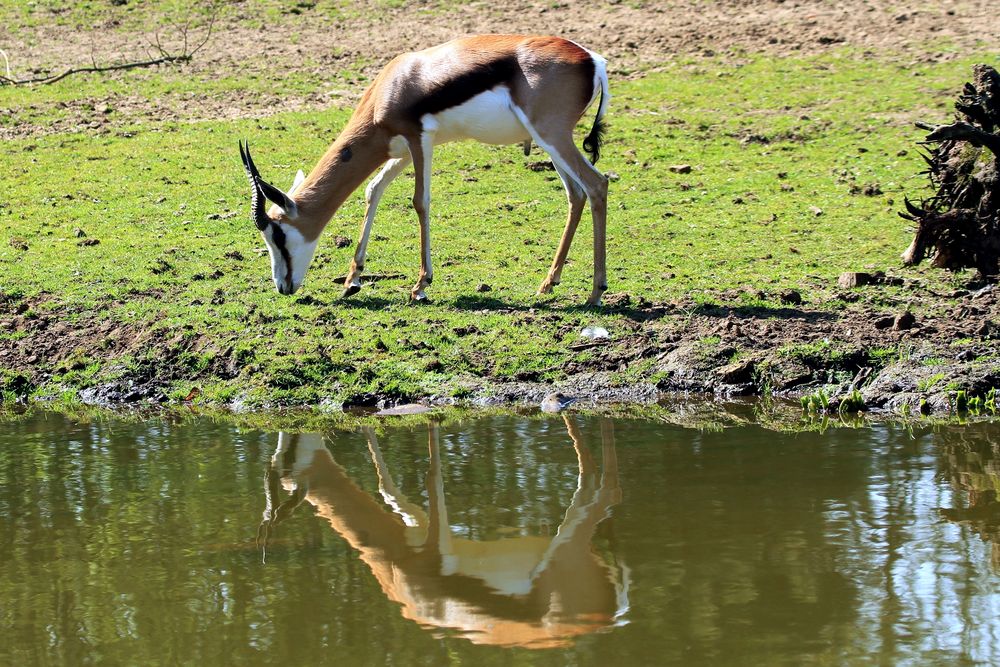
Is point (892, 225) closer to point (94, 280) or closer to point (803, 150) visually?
point (803, 150)

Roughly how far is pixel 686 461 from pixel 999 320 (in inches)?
120

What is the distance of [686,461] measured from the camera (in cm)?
618

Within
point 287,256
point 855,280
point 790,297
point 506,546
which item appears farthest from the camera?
point 287,256

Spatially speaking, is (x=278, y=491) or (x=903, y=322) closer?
(x=278, y=491)

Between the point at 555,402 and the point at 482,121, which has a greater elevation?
the point at 482,121

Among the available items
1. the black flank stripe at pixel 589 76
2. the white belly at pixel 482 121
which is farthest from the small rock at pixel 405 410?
the black flank stripe at pixel 589 76

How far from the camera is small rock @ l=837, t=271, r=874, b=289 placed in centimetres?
916

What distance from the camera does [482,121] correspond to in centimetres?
912

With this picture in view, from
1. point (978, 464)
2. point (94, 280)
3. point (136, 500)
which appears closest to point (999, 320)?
point (978, 464)

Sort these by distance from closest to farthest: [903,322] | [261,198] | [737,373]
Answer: [737,373] < [903,322] < [261,198]

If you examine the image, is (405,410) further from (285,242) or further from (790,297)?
(790,297)

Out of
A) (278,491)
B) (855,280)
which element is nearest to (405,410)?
(278,491)

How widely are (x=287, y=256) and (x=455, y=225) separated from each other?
91.1 inches

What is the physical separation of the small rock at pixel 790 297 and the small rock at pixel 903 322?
0.91 m
